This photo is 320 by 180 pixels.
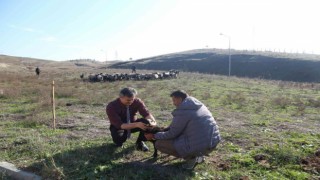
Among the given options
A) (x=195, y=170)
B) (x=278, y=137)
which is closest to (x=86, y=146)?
(x=195, y=170)

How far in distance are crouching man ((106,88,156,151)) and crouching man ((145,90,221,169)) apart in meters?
0.92

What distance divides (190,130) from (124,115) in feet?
6.13

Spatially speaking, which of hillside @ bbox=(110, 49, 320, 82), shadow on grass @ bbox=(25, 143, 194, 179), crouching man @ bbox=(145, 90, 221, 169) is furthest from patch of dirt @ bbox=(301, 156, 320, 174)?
hillside @ bbox=(110, 49, 320, 82)

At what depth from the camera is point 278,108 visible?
1507cm

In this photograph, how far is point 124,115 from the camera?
7.09 meters

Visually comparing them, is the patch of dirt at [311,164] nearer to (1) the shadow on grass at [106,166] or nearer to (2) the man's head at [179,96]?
(1) the shadow on grass at [106,166]

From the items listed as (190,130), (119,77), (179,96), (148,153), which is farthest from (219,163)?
(119,77)

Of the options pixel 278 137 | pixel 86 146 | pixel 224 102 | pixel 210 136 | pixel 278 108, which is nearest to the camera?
pixel 210 136

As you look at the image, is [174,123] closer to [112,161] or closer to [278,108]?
[112,161]

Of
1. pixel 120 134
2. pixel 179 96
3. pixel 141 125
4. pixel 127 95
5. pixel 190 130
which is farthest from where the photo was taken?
pixel 120 134

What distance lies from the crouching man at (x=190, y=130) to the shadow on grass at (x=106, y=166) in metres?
0.43

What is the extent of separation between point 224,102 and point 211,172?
35.2 ft

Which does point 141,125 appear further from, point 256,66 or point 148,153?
point 256,66

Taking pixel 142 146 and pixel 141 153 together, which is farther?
pixel 142 146
